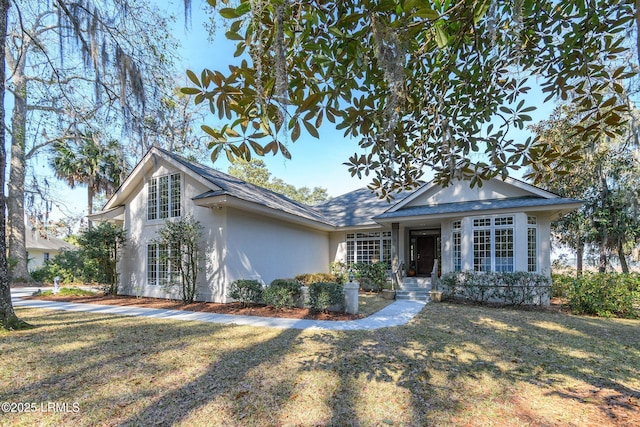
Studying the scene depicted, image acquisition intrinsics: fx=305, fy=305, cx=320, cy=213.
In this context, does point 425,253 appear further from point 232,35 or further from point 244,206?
point 232,35

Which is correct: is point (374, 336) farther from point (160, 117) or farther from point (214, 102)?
point (160, 117)

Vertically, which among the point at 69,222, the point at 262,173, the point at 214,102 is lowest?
the point at 69,222

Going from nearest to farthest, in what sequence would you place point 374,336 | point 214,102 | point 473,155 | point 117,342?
point 214,102 < point 473,155 < point 117,342 < point 374,336

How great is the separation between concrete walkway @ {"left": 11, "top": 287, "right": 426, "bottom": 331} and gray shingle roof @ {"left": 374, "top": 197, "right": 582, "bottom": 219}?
4006 millimetres

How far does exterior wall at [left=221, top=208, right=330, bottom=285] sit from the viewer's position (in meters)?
11.1

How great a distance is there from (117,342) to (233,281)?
4.76 metres

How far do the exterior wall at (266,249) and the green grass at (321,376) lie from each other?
4108 mm

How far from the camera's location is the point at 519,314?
9391mm

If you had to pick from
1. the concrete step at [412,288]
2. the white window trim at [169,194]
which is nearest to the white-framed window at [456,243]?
the concrete step at [412,288]

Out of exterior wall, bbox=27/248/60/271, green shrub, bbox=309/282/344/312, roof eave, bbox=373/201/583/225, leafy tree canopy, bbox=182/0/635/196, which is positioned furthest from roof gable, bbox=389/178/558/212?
exterior wall, bbox=27/248/60/271

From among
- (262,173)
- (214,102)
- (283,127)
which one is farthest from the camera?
(262,173)

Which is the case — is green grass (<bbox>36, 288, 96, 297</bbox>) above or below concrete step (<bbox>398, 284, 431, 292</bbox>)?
below

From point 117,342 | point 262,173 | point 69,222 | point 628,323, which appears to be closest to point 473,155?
point 117,342

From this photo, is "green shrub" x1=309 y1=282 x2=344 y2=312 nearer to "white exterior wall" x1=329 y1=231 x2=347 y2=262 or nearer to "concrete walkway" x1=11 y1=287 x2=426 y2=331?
"concrete walkway" x1=11 y1=287 x2=426 y2=331
